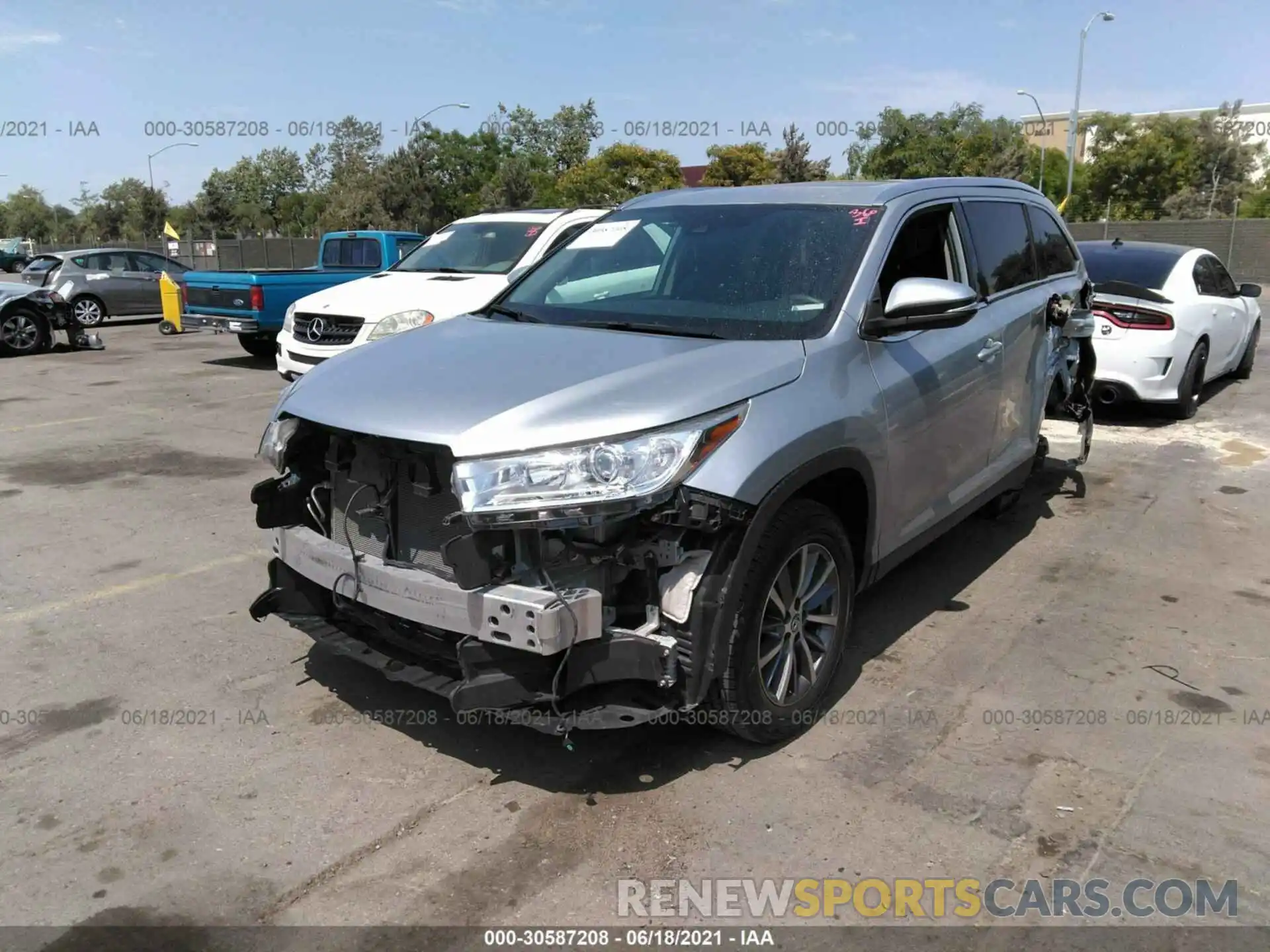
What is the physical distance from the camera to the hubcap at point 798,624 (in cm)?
347

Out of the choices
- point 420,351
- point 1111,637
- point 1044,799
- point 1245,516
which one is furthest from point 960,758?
point 1245,516

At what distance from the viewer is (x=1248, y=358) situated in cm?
1180

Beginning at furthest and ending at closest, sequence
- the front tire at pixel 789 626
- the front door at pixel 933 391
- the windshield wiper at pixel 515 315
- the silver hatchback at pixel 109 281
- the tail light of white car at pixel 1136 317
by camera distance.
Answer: the silver hatchback at pixel 109 281 → the tail light of white car at pixel 1136 317 → the windshield wiper at pixel 515 315 → the front door at pixel 933 391 → the front tire at pixel 789 626

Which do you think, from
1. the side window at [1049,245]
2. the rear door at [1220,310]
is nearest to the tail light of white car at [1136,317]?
the rear door at [1220,310]

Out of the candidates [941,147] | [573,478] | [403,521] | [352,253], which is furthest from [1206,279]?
[941,147]

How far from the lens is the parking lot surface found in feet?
9.68

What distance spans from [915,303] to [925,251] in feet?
2.78

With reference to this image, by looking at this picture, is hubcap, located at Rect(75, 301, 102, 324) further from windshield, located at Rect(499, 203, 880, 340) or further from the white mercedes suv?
windshield, located at Rect(499, 203, 880, 340)

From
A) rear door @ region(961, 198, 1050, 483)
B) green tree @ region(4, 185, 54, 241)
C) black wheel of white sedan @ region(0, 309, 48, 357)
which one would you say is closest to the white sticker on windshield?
rear door @ region(961, 198, 1050, 483)

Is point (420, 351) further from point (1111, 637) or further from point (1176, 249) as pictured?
point (1176, 249)

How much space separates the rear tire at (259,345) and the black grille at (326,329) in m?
4.34

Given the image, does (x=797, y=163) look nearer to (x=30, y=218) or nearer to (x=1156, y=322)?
(x=1156, y=322)

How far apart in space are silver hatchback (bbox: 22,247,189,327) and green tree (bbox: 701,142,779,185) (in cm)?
→ 3653

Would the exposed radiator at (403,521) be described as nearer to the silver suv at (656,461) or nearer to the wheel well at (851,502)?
the silver suv at (656,461)
